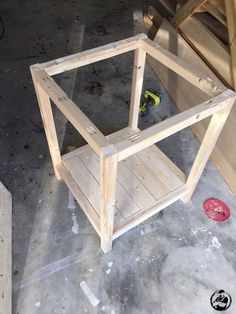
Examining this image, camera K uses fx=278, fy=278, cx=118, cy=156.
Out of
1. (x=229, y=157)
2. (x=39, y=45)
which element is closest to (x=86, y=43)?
(x=39, y=45)

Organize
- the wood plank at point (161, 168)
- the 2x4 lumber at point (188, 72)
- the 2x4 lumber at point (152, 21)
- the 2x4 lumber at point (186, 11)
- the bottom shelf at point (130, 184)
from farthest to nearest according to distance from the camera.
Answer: the 2x4 lumber at point (152, 21)
the 2x4 lumber at point (186, 11)
the wood plank at point (161, 168)
the bottom shelf at point (130, 184)
the 2x4 lumber at point (188, 72)

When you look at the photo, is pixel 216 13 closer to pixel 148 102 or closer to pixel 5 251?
pixel 148 102

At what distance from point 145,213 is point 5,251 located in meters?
0.62

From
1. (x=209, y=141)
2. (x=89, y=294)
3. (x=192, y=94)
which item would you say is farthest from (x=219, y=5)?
(x=89, y=294)

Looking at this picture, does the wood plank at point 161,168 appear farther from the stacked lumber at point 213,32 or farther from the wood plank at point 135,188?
the stacked lumber at point 213,32

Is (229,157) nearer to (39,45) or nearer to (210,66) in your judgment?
(210,66)

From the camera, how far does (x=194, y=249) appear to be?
1.30 m

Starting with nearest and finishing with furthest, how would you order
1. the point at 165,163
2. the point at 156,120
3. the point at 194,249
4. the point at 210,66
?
the point at 194,249, the point at 165,163, the point at 210,66, the point at 156,120

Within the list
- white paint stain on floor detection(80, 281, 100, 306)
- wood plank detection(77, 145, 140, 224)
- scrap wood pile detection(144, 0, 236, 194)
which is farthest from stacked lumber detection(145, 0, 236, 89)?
white paint stain on floor detection(80, 281, 100, 306)

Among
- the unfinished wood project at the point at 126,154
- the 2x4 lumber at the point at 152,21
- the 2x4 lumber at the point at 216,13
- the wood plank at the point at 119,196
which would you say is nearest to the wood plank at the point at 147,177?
the unfinished wood project at the point at 126,154

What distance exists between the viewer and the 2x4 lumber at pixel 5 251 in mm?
1050

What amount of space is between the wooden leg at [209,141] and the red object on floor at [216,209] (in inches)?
5.2

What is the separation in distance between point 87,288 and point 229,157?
3.12 feet

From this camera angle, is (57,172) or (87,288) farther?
(57,172)
